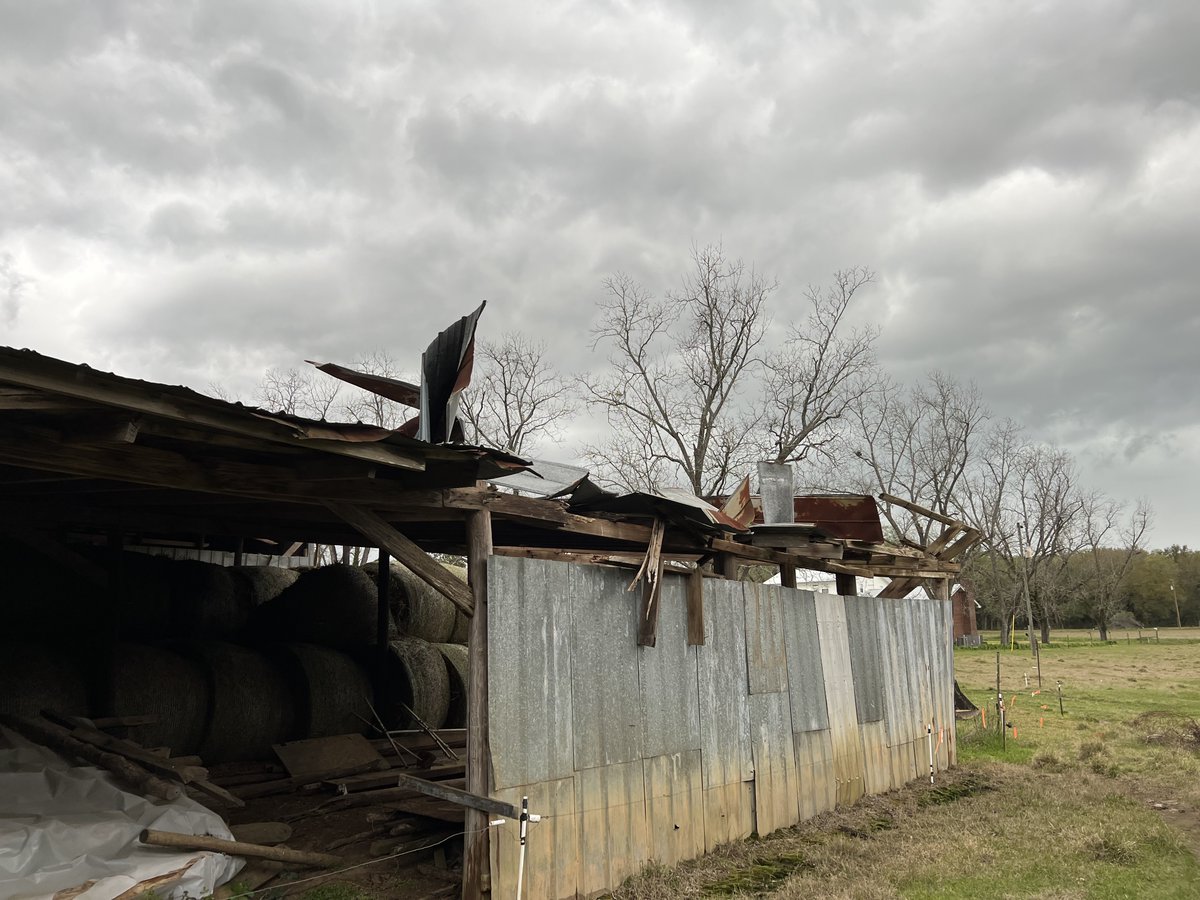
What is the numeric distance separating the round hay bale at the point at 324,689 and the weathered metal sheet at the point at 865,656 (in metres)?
5.80

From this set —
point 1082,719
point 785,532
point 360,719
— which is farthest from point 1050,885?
point 1082,719

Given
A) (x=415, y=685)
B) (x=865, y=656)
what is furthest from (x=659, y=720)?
(x=415, y=685)

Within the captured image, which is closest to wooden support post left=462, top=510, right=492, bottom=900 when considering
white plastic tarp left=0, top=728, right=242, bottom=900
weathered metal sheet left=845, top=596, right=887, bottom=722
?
white plastic tarp left=0, top=728, right=242, bottom=900

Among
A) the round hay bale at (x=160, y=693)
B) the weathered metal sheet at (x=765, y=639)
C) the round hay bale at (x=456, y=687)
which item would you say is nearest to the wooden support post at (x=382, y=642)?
the round hay bale at (x=456, y=687)

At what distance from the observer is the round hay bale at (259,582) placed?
11336mm

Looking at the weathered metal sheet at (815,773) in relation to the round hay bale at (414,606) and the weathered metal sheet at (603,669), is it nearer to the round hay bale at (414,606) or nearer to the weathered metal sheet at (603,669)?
the weathered metal sheet at (603,669)

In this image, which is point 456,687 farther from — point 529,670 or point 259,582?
point 529,670

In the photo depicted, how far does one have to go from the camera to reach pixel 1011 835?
8.88 metres

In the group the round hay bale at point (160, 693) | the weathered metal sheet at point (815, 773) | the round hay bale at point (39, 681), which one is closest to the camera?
the round hay bale at point (39, 681)

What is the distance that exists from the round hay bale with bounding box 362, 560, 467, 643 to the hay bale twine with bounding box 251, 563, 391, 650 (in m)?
0.88

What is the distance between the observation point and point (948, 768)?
511 inches

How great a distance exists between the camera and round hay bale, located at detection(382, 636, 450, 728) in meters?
10.9

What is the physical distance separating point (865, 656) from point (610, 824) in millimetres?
5366

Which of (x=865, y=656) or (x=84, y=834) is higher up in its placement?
(x=865, y=656)
